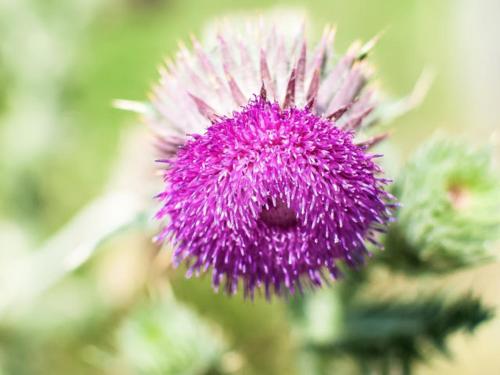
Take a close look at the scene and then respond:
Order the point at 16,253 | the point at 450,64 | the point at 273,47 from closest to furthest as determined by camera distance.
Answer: the point at 273,47, the point at 16,253, the point at 450,64

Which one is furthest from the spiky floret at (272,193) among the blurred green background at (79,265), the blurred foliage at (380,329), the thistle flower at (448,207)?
the blurred green background at (79,265)

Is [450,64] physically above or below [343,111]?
above

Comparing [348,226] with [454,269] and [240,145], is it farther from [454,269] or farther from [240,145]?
[454,269]

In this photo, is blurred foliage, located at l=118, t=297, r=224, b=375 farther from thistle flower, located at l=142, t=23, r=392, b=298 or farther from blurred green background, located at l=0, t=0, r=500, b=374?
thistle flower, located at l=142, t=23, r=392, b=298

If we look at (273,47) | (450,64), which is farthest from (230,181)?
(450,64)

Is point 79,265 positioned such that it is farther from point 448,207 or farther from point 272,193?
point 448,207

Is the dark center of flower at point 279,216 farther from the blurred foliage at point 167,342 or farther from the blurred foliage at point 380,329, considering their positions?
the blurred foliage at point 167,342
